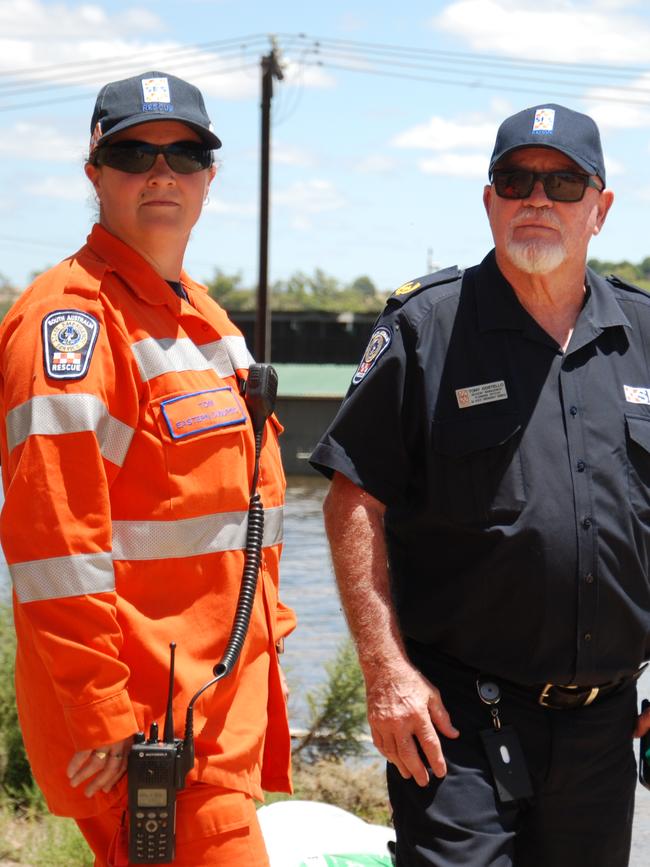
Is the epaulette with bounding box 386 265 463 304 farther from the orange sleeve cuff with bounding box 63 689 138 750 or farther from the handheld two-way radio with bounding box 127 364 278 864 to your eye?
the orange sleeve cuff with bounding box 63 689 138 750

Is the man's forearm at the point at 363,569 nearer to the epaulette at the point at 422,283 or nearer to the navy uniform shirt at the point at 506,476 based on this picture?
the navy uniform shirt at the point at 506,476

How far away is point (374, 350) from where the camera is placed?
11.4 feet

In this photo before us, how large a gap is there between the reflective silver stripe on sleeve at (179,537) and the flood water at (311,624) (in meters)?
2.07

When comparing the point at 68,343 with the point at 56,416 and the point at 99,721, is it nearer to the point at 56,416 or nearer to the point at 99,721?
the point at 56,416

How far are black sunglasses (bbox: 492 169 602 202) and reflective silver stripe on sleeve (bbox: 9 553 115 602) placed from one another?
5.03ft

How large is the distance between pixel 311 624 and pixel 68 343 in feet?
21.6

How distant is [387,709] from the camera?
323 cm

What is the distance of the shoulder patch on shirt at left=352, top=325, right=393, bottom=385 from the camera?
344 cm

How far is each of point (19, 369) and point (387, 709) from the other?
1226 millimetres

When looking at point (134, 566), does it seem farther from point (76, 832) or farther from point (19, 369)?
point (76, 832)

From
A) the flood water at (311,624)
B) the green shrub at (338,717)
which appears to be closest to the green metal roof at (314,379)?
the flood water at (311,624)

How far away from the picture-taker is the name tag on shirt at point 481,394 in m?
3.39

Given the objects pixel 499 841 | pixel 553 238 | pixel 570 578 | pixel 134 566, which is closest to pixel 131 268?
pixel 134 566

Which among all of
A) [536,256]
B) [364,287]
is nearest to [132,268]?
[536,256]
